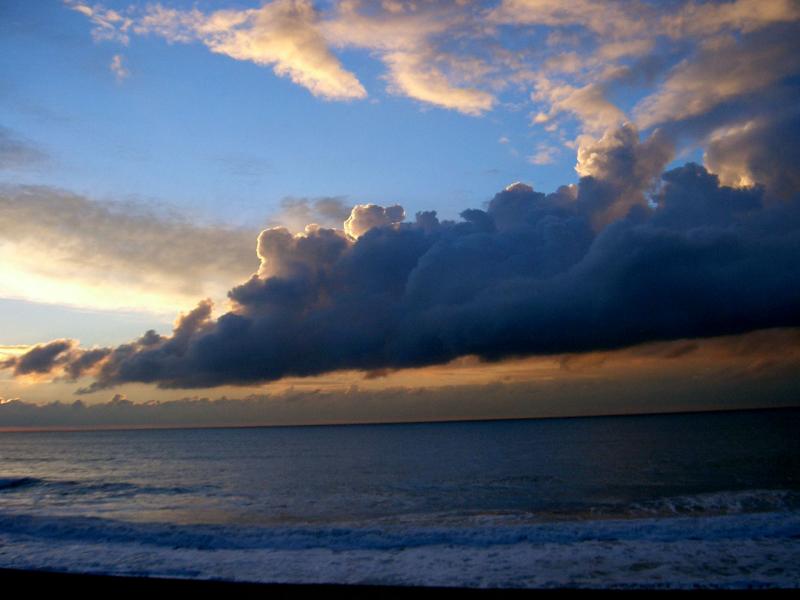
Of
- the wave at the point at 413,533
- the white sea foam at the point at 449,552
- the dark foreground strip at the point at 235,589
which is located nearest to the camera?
the dark foreground strip at the point at 235,589

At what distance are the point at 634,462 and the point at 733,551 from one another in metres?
35.9

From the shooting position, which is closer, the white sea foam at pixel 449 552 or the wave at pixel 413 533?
the white sea foam at pixel 449 552

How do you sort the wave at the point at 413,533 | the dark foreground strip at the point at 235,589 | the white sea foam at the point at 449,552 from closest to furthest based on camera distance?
the dark foreground strip at the point at 235,589 → the white sea foam at the point at 449,552 → the wave at the point at 413,533

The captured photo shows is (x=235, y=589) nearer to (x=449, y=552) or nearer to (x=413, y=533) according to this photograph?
(x=449, y=552)

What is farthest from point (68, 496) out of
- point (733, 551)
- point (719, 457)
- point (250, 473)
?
point (719, 457)

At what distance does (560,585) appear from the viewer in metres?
12.1

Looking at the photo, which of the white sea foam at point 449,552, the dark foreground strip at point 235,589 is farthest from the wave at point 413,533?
the dark foreground strip at point 235,589

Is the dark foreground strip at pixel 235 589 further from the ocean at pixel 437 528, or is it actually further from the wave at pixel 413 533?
the wave at pixel 413 533

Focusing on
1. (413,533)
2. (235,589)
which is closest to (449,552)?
(413,533)

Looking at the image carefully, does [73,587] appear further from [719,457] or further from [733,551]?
[719,457]

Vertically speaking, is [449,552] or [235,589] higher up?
[235,589]

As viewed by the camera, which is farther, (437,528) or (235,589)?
(437,528)

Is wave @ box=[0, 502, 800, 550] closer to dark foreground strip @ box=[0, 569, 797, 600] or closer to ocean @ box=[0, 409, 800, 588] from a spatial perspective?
ocean @ box=[0, 409, 800, 588]

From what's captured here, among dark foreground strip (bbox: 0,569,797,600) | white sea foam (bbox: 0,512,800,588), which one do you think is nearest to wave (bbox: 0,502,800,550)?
white sea foam (bbox: 0,512,800,588)
